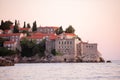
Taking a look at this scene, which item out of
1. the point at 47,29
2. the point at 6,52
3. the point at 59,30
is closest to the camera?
the point at 6,52

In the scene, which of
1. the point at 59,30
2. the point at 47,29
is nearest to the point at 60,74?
the point at 59,30

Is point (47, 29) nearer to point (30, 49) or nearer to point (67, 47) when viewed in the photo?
point (30, 49)

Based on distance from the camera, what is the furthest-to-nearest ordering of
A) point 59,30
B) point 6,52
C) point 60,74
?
point 59,30 → point 6,52 → point 60,74

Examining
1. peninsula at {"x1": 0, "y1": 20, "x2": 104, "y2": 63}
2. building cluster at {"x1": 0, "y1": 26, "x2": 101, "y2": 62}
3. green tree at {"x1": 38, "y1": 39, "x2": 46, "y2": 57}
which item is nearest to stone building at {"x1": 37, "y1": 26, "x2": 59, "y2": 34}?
peninsula at {"x1": 0, "y1": 20, "x2": 104, "y2": 63}

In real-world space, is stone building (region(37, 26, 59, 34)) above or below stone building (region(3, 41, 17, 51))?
above

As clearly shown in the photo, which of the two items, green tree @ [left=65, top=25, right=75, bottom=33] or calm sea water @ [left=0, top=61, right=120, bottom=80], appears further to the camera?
green tree @ [left=65, top=25, right=75, bottom=33]

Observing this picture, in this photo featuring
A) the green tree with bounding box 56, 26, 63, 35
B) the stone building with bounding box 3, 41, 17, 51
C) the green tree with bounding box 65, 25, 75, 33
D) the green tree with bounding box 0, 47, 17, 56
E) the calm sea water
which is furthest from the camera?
the green tree with bounding box 56, 26, 63, 35

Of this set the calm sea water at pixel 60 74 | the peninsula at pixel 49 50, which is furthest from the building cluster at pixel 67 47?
the calm sea water at pixel 60 74

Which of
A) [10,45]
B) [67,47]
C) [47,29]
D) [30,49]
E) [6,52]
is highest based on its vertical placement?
[47,29]

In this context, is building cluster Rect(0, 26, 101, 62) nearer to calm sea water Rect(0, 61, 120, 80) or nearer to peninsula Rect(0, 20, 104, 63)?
peninsula Rect(0, 20, 104, 63)

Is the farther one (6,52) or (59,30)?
(59,30)

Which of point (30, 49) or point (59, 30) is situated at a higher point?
point (59, 30)

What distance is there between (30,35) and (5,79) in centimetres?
2324

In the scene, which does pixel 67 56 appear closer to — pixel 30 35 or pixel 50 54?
pixel 50 54
